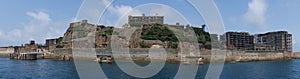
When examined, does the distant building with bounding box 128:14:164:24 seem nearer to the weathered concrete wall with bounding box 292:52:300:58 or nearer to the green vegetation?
the green vegetation

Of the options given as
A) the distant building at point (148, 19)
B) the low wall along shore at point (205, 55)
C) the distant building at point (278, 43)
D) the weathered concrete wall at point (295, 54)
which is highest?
the distant building at point (148, 19)

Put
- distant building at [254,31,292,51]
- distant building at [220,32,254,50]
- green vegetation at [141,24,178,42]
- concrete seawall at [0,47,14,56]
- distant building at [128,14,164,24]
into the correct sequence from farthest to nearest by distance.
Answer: concrete seawall at [0,47,14,56]
distant building at [220,32,254,50]
distant building at [254,31,292,51]
distant building at [128,14,164,24]
green vegetation at [141,24,178,42]

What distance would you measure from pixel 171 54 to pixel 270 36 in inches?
3698

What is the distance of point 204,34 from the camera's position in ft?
471

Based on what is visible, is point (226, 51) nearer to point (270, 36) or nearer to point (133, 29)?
point (133, 29)

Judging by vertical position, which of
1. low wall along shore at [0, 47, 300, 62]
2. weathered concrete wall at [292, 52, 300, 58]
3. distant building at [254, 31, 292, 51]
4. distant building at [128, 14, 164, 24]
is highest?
distant building at [128, 14, 164, 24]

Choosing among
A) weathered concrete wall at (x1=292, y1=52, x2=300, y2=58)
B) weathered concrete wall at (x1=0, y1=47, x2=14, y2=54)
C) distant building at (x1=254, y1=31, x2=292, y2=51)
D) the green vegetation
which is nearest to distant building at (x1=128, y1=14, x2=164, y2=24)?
the green vegetation

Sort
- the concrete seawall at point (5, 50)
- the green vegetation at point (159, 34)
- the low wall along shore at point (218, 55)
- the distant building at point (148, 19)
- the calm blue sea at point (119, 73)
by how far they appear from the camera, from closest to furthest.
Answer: the calm blue sea at point (119, 73) < the low wall along shore at point (218, 55) < the green vegetation at point (159, 34) < the distant building at point (148, 19) < the concrete seawall at point (5, 50)

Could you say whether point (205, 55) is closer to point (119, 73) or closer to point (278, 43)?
point (119, 73)

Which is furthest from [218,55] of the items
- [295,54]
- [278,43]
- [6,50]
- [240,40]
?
[6,50]

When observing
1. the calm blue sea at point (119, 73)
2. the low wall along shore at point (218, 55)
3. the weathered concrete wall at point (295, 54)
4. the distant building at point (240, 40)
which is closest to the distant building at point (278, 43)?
the distant building at point (240, 40)

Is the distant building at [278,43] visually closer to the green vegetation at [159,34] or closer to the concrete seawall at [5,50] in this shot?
the green vegetation at [159,34]

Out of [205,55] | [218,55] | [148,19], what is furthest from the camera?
[148,19]

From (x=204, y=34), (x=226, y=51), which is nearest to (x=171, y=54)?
(x=226, y=51)
